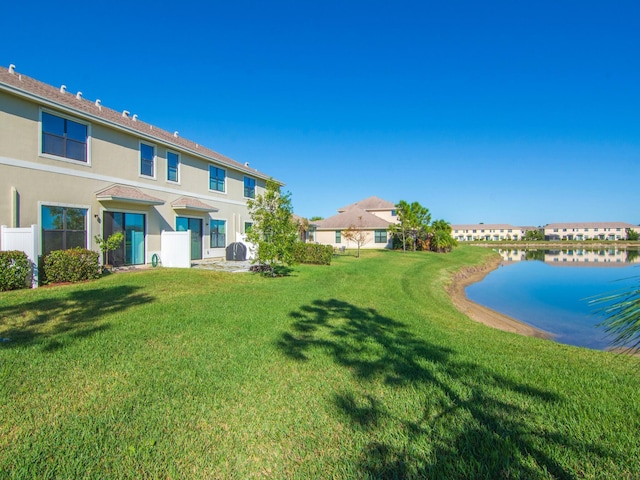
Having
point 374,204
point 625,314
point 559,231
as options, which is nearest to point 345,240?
point 374,204

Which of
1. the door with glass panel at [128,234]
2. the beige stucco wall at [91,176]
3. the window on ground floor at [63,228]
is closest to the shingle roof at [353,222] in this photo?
the beige stucco wall at [91,176]

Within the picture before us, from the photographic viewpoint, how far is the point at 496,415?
10.5 ft

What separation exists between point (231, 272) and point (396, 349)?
885 cm

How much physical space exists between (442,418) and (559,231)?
130019 millimetres

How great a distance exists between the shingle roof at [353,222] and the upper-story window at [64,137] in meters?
25.4

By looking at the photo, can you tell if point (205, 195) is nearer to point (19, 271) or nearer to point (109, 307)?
point (19, 271)

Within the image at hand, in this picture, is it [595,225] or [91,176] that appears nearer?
[91,176]

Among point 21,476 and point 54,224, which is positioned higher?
point 54,224

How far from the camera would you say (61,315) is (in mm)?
6336

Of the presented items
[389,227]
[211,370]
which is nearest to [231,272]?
[211,370]

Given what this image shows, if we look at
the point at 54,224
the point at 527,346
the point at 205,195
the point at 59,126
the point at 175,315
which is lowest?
the point at 527,346

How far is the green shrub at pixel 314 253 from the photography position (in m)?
17.4

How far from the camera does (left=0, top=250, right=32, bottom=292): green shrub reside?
329 inches

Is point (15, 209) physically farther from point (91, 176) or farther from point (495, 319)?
point (495, 319)
